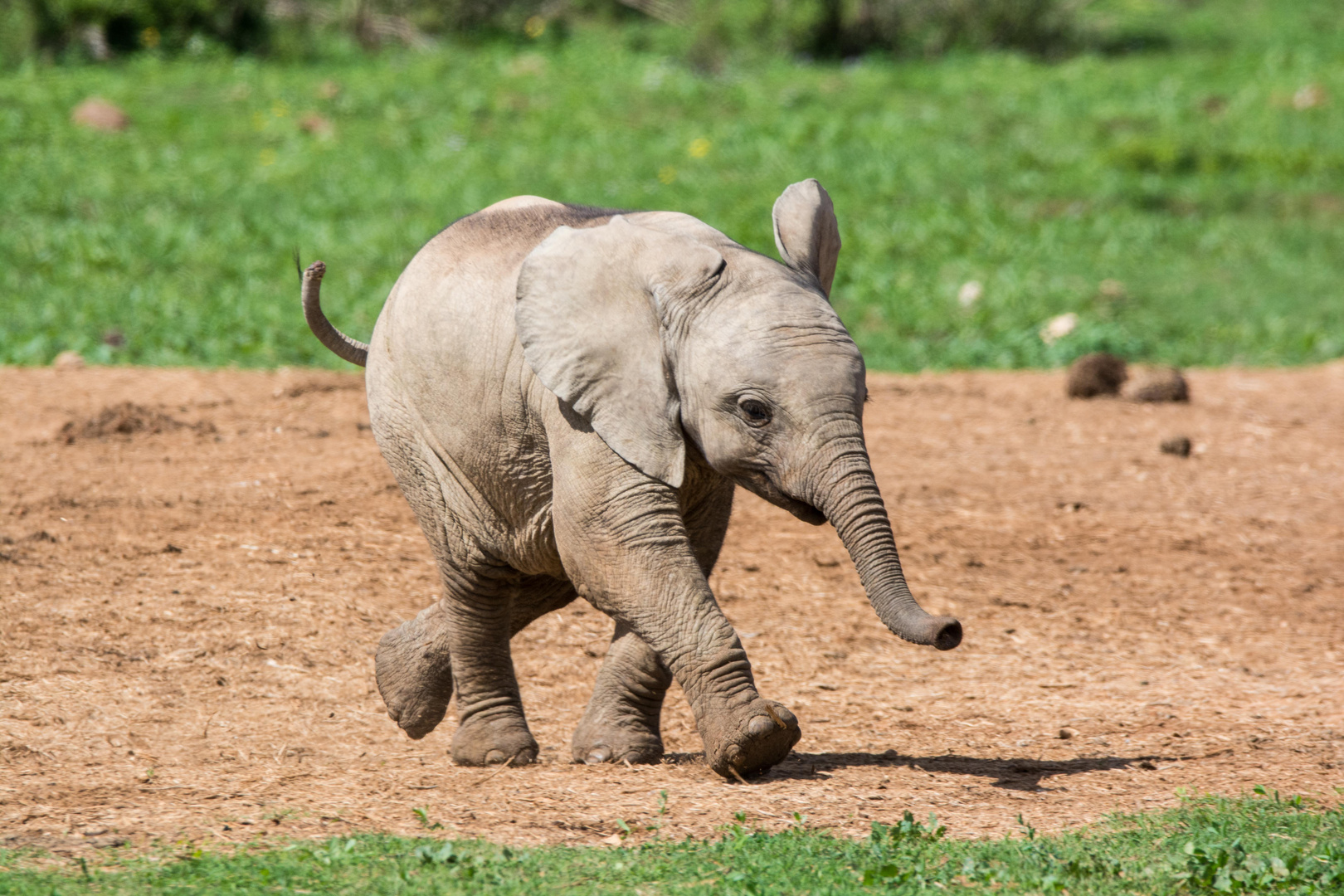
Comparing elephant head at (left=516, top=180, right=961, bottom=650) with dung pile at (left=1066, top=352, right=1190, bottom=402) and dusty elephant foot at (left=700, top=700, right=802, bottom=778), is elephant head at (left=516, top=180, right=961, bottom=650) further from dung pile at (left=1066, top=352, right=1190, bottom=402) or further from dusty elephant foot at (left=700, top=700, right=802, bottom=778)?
dung pile at (left=1066, top=352, right=1190, bottom=402)

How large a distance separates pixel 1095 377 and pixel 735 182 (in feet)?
18.0

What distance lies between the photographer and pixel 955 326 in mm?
12500

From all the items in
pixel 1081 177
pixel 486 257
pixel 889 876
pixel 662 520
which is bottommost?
pixel 1081 177

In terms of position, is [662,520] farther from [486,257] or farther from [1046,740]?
[1046,740]

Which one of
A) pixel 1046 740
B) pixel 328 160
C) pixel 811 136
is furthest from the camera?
pixel 811 136

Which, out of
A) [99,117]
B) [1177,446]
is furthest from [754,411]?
[99,117]

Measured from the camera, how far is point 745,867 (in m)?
4.00

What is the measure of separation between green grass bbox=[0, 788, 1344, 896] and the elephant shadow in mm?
703

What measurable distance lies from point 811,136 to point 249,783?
41.4 feet

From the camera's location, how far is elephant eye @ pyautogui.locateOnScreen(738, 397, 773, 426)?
430 cm

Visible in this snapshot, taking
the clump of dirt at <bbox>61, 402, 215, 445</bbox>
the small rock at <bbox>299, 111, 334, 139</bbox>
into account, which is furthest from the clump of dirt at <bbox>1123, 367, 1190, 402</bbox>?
the small rock at <bbox>299, 111, 334, 139</bbox>

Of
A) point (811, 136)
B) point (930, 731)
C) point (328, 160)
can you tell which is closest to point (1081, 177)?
point (811, 136)

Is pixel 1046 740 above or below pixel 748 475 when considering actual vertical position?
below

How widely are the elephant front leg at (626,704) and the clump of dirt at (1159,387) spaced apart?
6.09 m
